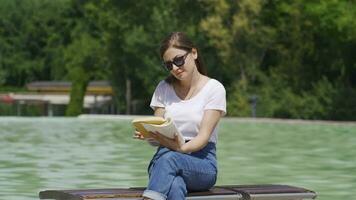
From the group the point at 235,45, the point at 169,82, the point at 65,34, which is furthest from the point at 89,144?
the point at 65,34

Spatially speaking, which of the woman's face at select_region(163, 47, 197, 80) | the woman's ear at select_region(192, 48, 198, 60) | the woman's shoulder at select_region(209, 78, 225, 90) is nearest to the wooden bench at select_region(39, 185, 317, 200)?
the woman's shoulder at select_region(209, 78, 225, 90)

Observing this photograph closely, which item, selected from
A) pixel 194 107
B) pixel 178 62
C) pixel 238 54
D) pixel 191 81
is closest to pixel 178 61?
pixel 178 62

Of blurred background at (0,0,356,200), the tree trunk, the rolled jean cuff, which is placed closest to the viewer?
the rolled jean cuff

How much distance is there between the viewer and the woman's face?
5.62 metres

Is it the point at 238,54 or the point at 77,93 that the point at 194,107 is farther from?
the point at 77,93

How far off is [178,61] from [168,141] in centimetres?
55

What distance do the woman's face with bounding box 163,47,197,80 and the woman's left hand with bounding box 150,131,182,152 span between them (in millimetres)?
456

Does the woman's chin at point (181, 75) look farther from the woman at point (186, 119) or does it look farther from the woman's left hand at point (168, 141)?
the woman's left hand at point (168, 141)

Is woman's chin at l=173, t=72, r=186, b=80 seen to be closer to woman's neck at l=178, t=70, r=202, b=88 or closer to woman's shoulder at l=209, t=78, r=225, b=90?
woman's neck at l=178, t=70, r=202, b=88

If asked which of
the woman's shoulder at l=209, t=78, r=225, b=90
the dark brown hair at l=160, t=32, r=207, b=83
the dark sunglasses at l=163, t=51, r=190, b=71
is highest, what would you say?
the dark brown hair at l=160, t=32, r=207, b=83

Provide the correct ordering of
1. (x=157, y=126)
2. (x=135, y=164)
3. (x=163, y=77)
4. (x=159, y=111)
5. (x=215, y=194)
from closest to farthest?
(x=157, y=126) < (x=215, y=194) < (x=159, y=111) < (x=135, y=164) < (x=163, y=77)

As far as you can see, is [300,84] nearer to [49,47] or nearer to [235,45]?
[235,45]

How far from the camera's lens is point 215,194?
18.3 ft

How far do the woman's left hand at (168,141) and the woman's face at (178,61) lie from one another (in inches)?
17.9
